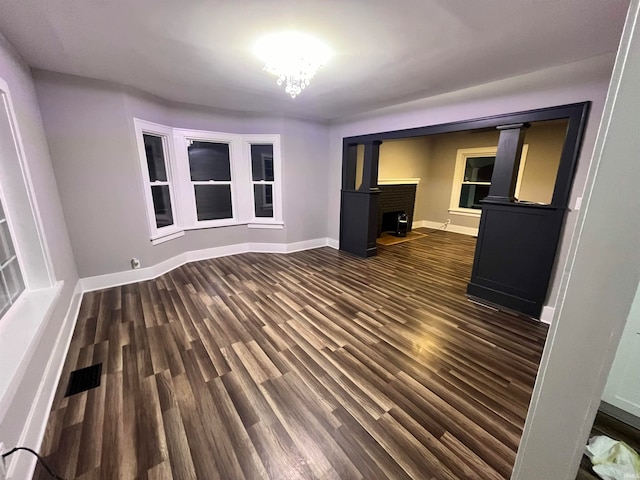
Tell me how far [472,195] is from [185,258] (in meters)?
6.50

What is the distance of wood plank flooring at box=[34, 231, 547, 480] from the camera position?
1.34 meters

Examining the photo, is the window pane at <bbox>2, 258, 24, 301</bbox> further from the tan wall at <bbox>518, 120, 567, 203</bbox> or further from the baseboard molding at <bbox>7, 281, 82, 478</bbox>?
the tan wall at <bbox>518, 120, 567, 203</bbox>

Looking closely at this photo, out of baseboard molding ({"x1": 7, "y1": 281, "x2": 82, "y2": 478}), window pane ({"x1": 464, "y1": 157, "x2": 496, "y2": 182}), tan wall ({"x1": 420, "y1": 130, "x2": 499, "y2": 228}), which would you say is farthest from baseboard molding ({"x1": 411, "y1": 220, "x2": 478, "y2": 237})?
baseboard molding ({"x1": 7, "y1": 281, "x2": 82, "y2": 478})

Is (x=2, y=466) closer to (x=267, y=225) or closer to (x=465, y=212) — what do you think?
(x=267, y=225)

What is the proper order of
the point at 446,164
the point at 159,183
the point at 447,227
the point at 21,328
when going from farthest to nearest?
the point at 447,227 < the point at 446,164 < the point at 159,183 < the point at 21,328

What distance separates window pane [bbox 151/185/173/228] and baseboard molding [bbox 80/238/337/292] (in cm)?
57

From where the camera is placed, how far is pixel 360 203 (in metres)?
4.57

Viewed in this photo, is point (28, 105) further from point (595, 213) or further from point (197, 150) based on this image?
point (595, 213)

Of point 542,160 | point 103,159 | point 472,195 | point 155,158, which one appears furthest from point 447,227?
point 103,159

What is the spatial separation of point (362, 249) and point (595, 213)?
4.07 meters

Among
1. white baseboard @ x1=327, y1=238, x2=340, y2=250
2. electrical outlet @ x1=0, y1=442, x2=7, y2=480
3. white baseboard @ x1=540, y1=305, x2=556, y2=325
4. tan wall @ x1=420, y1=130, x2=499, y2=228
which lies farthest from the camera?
tan wall @ x1=420, y1=130, x2=499, y2=228

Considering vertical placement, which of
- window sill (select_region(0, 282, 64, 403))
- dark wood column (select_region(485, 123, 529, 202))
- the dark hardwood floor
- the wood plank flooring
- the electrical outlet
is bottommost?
the wood plank flooring

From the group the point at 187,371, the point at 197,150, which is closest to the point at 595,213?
the point at 187,371

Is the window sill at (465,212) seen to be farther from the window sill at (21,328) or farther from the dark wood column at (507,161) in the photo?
the window sill at (21,328)
